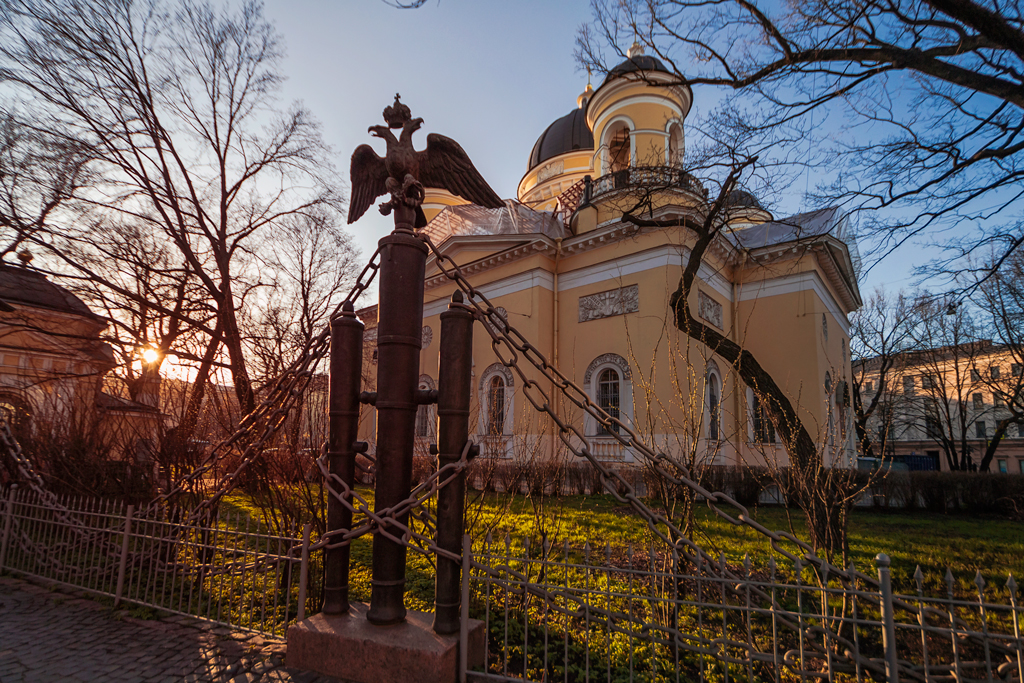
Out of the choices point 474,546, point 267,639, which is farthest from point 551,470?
point 267,639

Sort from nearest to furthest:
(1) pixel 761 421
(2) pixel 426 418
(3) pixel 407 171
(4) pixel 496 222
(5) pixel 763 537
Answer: (3) pixel 407 171 < (5) pixel 763 537 < (1) pixel 761 421 < (4) pixel 496 222 < (2) pixel 426 418

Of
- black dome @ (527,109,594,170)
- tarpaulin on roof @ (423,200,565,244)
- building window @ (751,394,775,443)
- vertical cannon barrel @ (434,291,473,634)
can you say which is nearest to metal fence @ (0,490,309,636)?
vertical cannon barrel @ (434,291,473,634)

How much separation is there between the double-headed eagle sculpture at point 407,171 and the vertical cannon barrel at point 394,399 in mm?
359

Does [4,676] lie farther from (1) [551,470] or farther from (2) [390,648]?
(1) [551,470]

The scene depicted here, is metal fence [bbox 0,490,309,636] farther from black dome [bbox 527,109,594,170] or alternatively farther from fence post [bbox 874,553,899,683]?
black dome [bbox 527,109,594,170]

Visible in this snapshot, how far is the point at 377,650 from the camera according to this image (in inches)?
107

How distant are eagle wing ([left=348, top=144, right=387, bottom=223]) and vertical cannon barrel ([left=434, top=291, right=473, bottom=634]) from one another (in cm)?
137

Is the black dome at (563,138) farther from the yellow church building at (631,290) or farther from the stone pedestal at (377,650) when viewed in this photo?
the stone pedestal at (377,650)

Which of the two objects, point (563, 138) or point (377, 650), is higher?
point (563, 138)

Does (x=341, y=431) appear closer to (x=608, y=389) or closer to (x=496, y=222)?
(x=608, y=389)

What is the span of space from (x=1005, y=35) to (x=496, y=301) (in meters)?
14.2

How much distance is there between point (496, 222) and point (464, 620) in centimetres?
1662

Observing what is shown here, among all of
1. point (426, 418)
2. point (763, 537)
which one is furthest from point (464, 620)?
point (426, 418)

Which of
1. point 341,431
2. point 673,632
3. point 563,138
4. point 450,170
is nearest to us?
point 673,632
